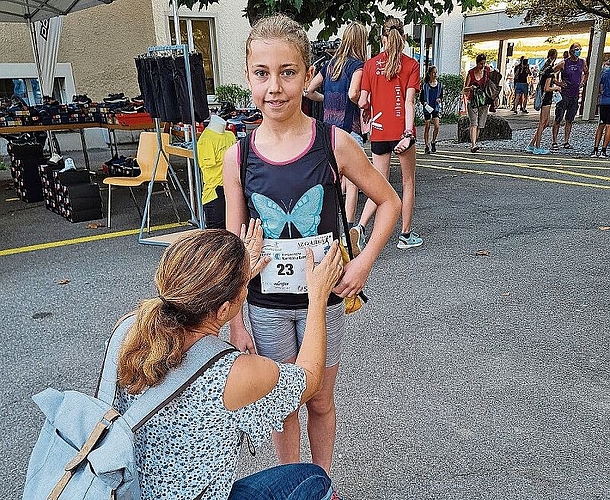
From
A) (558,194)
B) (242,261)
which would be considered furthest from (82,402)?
(558,194)

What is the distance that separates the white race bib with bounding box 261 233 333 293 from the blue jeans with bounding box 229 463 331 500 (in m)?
0.57

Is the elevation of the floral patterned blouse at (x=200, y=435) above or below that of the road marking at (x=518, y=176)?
above

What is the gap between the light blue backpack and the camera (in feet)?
3.81

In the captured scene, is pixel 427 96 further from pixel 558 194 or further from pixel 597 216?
pixel 597 216

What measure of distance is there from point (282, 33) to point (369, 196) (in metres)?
0.60

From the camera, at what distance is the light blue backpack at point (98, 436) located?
3.81 ft

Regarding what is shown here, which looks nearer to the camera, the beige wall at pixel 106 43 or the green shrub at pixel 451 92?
the beige wall at pixel 106 43

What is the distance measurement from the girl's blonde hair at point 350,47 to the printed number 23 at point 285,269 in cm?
422

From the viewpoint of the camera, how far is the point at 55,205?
23.8 feet

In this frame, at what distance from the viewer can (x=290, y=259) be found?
1806 mm

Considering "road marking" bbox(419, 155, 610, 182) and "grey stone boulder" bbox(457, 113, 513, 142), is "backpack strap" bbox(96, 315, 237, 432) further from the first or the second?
"grey stone boulder" bbox(457, 113, 513, 142)

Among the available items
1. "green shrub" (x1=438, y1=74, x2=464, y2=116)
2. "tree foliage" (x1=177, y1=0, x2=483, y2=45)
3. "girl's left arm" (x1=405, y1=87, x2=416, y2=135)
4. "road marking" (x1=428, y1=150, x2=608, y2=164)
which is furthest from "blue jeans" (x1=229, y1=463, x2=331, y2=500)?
"green shrub" (x1=438, y1=74, x2=464, y2=116)

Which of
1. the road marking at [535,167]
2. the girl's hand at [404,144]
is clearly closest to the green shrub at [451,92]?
the road marking at [535,167]

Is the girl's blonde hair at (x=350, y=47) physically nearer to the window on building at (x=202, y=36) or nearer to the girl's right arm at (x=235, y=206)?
the girl's right arm at (x=235, y=206)
